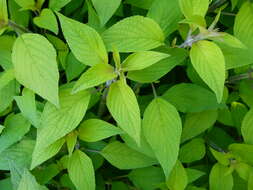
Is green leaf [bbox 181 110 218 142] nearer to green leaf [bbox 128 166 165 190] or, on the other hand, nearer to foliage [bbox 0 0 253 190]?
foliage [bbox 0 0 253 190]

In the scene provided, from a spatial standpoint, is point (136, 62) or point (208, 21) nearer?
point (136, 62)

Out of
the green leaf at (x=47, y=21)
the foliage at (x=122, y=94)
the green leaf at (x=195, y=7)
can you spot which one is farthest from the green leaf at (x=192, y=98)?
the green leaf at (x=47, y=21)

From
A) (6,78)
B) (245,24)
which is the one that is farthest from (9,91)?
(245,24)

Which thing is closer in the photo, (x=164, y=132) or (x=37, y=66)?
(x=37, y=66)

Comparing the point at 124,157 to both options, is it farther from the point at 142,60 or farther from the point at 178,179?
the point at 142,60

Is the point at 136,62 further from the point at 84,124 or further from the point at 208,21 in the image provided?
the point at 208,21

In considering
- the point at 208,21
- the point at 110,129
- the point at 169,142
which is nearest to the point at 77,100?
the point at 110,129
